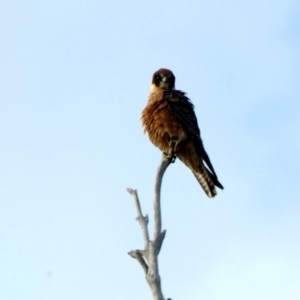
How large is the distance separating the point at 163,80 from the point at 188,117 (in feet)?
2.61

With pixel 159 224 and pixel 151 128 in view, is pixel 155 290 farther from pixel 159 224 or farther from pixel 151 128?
pixel 151 128

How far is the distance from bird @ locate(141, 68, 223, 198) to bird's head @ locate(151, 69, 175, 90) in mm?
408

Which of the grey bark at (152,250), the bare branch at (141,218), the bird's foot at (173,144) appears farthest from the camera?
the bird's foot at (173,144)

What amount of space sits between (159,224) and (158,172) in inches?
26.5

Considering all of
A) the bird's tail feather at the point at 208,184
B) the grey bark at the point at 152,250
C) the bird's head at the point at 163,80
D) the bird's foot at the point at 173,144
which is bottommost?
the grey bark at the point at 152,250

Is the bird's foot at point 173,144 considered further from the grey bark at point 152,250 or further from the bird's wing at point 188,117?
the grey bark at point 152,250

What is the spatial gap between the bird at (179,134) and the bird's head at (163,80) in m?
0.41

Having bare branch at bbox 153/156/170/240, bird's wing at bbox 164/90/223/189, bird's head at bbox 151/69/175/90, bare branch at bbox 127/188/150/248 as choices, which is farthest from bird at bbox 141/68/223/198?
bare branch at bbox 127/188/150/248

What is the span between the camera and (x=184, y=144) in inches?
319

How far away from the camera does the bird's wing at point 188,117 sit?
26.4 ft

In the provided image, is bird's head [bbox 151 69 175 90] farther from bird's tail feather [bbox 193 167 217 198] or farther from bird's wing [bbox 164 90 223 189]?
bird's tail feather [bbox 193 167 217 198]

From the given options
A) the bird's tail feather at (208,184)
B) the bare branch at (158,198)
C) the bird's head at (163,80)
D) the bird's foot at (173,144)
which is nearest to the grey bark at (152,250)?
the bare branch at (158,198)

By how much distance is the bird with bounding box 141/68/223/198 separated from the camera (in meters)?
7.98

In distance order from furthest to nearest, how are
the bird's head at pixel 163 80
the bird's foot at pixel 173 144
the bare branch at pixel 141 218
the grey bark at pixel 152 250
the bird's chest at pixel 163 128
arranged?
the bird's head at pixel 163 80
the bird's chest at pixel 163 128
the bird's foot at pixel 173 144
the bare branch at pixel 141 218
the grey bark at pixel 152 250
